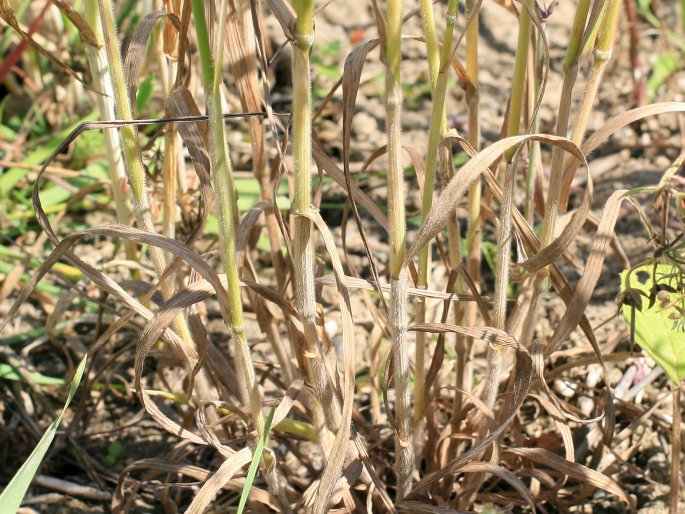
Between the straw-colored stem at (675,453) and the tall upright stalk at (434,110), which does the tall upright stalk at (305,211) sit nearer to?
the tall upright stalk at (434,110)

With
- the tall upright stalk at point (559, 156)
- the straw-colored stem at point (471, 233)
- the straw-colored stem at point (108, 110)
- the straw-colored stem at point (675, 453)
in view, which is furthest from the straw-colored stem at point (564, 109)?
the straw-colored stem at point (108, 110)

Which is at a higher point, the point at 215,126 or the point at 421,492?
the point at 215,126

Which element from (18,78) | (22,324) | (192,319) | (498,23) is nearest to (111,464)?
(22,324)

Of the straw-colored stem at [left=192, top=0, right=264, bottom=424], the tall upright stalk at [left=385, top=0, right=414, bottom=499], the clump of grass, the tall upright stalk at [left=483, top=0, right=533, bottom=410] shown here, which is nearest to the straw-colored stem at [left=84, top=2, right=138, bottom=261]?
the clump of grass

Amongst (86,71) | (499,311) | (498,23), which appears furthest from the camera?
(498,23)

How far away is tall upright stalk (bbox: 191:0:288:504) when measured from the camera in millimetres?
795

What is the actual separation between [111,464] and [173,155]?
625mm

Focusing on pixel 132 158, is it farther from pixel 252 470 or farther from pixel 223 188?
pixel 252 470

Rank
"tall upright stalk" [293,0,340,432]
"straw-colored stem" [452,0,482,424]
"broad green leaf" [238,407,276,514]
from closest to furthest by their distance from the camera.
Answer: "tall upright stalk" [293,0,340,432]
"broad green leaf" [238,407,276,514]
"straw-colored stem" [452,0,482,424]

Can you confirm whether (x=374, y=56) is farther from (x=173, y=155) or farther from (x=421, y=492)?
(x=421, y=492)

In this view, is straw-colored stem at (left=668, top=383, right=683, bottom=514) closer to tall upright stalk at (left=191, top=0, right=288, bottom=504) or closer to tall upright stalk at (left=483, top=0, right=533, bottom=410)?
tall upright stalk at (left=483, top=0, right=533, bottom=410)

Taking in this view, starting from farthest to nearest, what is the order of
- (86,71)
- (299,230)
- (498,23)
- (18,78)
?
(498,23) → (18,78) → (86,71) → (299,230)

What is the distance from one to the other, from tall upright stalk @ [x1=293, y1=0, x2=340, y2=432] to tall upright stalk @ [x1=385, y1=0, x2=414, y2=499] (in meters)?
0.08

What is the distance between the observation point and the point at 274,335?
1306 millimetres
